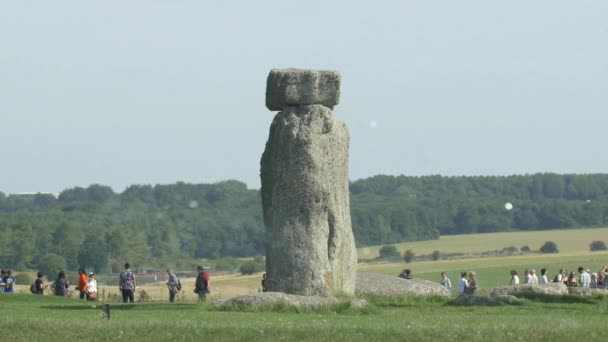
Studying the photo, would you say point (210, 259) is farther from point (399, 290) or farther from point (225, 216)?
point (399, 290)

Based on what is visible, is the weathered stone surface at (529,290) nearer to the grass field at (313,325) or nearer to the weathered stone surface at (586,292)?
the weathered stone surface at (586,292)

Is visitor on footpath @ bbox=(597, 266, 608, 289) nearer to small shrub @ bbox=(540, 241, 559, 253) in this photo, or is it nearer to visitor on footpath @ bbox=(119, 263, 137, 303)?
visitor on footpath @ bbox=(119, 263, 137, 303)

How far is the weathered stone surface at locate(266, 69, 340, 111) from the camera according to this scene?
34.5 metres

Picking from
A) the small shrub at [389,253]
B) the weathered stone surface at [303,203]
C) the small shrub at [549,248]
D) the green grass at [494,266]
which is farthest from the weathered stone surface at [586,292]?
the small shrub at [389,253]

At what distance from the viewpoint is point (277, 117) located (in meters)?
34.6

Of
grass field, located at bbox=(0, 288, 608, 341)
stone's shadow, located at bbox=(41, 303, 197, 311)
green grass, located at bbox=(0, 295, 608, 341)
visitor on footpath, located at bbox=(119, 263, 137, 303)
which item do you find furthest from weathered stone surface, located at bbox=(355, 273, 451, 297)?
green grass, located at bbox=(0, 295, 608, 341)

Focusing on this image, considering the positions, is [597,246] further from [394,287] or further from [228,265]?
[394,287]

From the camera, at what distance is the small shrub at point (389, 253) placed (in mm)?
125438

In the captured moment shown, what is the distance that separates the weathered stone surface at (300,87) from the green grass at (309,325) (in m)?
5.65

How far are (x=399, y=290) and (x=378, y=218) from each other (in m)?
116

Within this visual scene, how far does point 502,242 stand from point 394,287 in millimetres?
97823

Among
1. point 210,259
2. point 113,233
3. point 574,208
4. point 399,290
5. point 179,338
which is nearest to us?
point 179,338

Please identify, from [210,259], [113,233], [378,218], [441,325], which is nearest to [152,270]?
[113,233]

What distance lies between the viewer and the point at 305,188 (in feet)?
111
